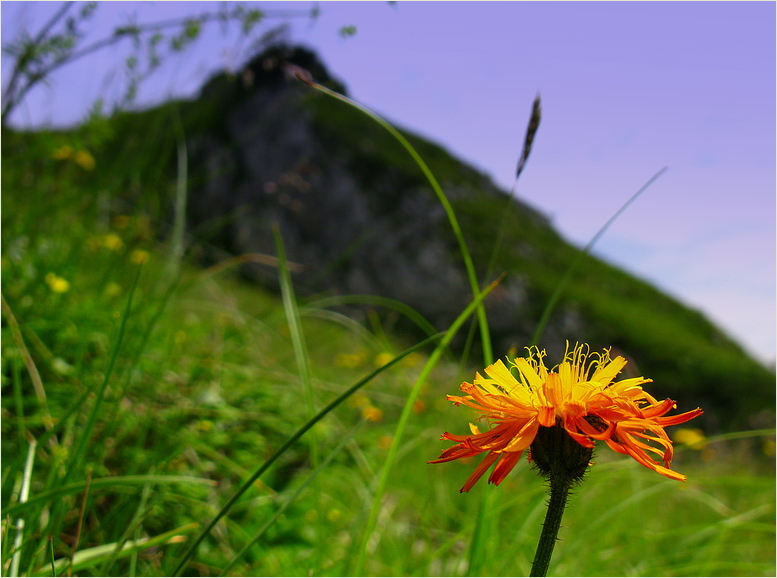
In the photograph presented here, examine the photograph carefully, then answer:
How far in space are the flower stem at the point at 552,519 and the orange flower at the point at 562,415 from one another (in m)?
0.03

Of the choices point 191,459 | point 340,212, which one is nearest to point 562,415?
point 191,459

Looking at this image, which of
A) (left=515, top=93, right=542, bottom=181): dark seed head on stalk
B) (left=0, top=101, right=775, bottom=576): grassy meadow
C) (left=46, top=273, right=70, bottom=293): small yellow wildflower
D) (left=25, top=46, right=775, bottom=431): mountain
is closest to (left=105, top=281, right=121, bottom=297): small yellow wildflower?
(left=0, top=101, right=775, bottom=576): grassy meadow

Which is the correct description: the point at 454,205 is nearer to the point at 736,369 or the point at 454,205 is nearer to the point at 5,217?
the point at 736,369

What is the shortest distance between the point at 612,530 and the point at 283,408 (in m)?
0.97

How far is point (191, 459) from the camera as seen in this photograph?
3.88ft

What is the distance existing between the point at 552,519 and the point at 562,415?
7cm

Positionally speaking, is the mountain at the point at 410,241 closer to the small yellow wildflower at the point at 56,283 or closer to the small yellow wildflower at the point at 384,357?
the small yellow wildflower at the point at 384,357

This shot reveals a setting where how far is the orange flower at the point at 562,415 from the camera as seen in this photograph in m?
0.34

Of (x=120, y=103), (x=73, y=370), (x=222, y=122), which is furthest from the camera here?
(x=222, y=122)

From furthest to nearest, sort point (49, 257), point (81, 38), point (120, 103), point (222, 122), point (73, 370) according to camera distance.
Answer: point (222, 122) < point (49, 257) < point (120, 103) < point (73, 370) < point (81, 38)

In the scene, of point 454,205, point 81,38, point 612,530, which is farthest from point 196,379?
point 454,205

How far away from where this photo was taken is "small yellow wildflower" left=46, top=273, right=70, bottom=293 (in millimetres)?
1356

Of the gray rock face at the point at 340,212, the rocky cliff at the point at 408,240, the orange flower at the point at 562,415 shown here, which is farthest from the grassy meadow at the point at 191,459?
Result: the gray rock face at the point at 340,212

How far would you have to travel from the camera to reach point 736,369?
23.1 ft
